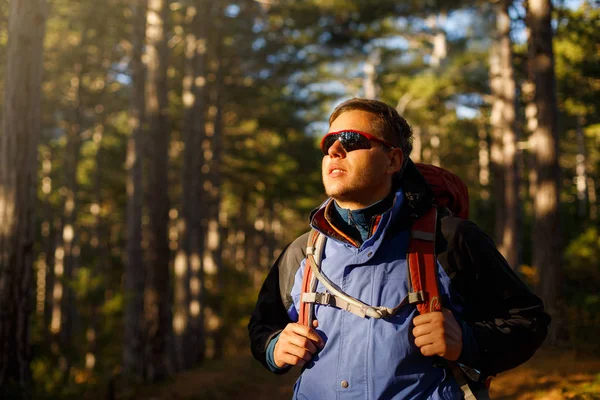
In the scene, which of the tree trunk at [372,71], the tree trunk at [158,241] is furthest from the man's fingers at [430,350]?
the tree trunk at [372,71]

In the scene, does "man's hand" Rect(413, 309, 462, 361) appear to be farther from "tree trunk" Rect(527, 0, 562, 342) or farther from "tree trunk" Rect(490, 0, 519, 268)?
"tree trunk" Rect(490, 0, 519, 268)

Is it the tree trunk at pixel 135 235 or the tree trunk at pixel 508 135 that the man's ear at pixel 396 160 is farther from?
the tree trunk at pixel 508 135

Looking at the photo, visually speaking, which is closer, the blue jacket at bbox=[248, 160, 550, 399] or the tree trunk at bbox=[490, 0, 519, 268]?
the blue jacket at bbox=[248, 160, 550, 399]

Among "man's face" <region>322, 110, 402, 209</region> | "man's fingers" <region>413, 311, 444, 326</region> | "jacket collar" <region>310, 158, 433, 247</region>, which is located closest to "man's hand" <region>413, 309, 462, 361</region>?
"man's fingers" <region>413, 311, 444, 326</region>

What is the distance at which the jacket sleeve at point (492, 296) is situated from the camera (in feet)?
7.55

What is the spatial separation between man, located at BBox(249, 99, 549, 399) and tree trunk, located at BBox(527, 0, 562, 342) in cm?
927

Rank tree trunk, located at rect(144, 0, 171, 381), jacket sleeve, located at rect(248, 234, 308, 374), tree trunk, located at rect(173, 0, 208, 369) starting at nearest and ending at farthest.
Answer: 1. jacket sleeve, located at rect(248, 234, 308, 374)
2. tree trunk, located at rect(144, 0, 171, 381)
3. tree trunk, located at rect(173, 0, 208, 369)

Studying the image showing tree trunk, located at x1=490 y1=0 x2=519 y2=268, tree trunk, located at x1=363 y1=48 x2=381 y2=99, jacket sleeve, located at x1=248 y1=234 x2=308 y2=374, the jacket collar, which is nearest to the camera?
the jacket collar

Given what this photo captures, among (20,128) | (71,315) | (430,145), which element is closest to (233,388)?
(20,128)

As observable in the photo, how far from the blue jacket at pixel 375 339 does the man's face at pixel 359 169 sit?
12 centimetres

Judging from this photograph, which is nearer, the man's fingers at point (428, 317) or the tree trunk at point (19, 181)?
the man's fingers at point (428, 317)

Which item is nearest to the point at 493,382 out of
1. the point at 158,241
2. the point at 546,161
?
the point at 546,161

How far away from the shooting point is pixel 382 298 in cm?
232

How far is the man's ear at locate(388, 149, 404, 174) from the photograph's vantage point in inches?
100
